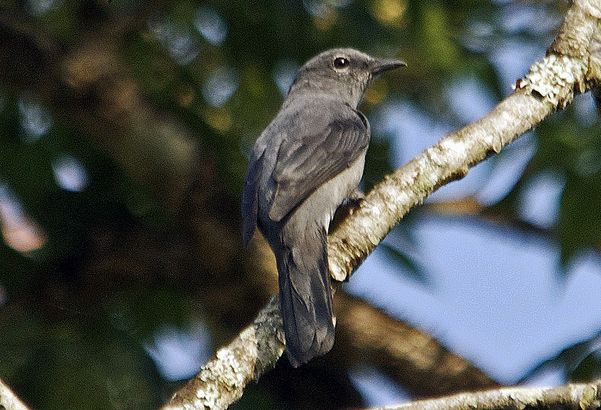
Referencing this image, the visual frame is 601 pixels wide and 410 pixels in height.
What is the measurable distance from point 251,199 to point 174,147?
1.17m

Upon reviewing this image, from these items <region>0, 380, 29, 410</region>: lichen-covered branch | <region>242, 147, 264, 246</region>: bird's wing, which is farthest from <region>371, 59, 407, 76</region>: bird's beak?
<region>0, 380, 29, 410</region>: lichen-covered branch

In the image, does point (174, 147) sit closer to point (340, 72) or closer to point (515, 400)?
point (340, 72)

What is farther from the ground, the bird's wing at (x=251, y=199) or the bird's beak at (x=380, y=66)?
the bird's wing at (x=251, y=199)

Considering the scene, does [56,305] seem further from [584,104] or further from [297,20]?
[584,104]

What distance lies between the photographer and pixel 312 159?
5531 millimetres

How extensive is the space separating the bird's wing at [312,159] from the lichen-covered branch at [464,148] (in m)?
0.39

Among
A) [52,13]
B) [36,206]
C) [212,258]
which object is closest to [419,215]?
[212,258]

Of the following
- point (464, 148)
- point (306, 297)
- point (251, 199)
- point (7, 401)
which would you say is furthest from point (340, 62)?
point (7, 401)

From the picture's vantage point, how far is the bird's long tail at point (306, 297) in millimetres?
4348

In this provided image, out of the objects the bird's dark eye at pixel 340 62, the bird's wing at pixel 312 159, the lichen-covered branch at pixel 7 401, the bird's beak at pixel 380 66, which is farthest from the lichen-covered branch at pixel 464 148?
the bird's dark eye at pixel 340 62

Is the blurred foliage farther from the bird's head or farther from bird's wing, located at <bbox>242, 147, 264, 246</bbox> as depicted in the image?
bird's wing, located at <bbox>242, 147, 264, 246</bbox>

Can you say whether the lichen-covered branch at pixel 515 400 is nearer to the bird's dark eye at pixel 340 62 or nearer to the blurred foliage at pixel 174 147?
the blurred foliage at pixel 174 147

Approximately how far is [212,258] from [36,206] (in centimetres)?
104

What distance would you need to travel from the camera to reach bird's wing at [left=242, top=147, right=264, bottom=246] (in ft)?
17.1
